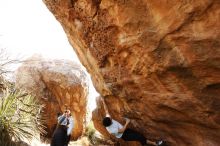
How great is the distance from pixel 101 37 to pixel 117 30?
85cm

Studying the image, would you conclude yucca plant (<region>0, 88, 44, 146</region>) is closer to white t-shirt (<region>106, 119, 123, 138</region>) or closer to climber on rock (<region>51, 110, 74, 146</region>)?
climber on rock (<region>51, 110, 74, 146</region>)

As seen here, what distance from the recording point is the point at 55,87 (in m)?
18.3

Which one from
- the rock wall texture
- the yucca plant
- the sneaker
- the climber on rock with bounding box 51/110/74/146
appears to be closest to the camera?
the sneaker

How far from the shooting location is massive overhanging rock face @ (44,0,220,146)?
6828 mm

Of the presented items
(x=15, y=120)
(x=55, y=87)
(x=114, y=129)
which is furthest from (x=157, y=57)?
(x=55, y=87)

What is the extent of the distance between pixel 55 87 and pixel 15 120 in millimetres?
7019

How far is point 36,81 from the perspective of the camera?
A: 18469mm

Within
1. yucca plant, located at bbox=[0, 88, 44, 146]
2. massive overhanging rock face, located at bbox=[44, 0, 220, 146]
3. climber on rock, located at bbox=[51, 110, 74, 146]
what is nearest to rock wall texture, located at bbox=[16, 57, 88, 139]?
yucca plant, located at bbox=[0, 88, 44, 146]

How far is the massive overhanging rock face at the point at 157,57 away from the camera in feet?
22.4

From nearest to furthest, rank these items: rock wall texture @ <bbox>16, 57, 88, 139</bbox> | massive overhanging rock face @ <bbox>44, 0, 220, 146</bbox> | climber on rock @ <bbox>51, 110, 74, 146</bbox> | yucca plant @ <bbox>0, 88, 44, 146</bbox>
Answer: massive overhanging rock face @ <bbox>44, 0, 220, 146</bbox> → climber on rock @ <bbox>51, 110, 74, 146</bbox> → yucca plant @ <bbox>0, 88, 44, 146</bbox> → rock wall texture @ <bbox>16, 57, 88, 139</bbox>

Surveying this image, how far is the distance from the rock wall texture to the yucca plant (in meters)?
5.15

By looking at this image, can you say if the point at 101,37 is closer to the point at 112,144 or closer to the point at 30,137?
the point at 30,137

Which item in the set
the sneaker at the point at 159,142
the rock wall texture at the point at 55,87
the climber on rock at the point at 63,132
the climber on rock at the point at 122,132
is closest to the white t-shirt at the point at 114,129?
the climber on rock at the point at 122,132

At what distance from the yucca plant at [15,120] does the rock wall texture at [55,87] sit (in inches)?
203
